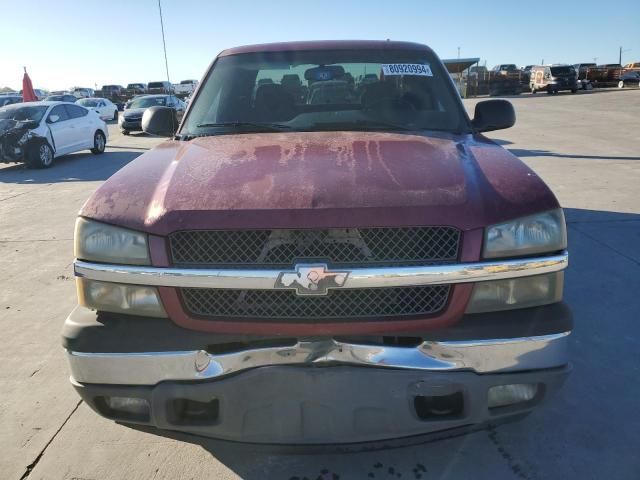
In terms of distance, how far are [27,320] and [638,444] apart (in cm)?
408

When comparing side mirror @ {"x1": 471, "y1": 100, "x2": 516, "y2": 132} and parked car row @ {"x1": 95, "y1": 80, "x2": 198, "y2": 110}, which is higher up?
parked car row @ {"x1": 95, "y1": 80, "x2": 198, "y2": 110}

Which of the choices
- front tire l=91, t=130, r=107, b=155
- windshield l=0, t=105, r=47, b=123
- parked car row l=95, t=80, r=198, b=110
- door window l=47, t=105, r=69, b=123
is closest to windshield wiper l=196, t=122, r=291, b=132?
windshield l=0, t=105, r=47, b=123

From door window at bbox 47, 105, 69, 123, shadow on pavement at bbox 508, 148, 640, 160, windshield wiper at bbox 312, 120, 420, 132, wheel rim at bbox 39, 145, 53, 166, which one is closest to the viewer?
windshield wiper at bbox 312, 120, 420, 132

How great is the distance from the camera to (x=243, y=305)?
203 centimetres

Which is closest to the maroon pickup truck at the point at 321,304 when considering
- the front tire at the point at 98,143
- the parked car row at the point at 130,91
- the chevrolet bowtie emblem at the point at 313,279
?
the chevrolet bowtie emblem at the point at 313,279

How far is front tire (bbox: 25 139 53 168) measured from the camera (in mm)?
12477

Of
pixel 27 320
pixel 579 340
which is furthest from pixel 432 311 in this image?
pixel 27 320

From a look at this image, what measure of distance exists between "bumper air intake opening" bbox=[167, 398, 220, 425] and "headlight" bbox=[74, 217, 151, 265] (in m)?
0.57

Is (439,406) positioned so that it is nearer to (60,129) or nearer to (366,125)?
(366,125)

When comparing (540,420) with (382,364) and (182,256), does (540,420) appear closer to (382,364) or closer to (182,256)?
(382,364)

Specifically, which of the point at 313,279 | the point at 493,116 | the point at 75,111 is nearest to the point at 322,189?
the point at 313,279

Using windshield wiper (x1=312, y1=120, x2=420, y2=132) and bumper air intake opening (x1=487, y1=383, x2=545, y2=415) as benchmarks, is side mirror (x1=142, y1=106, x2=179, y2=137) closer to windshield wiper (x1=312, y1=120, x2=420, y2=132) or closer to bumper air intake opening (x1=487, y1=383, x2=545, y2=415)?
windshield wiper (x1=312, y1=120, x2=420, y2=132)

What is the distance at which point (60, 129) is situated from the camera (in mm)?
13375

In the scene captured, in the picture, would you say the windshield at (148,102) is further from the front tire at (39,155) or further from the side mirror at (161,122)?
the side mirror at (161,122)
